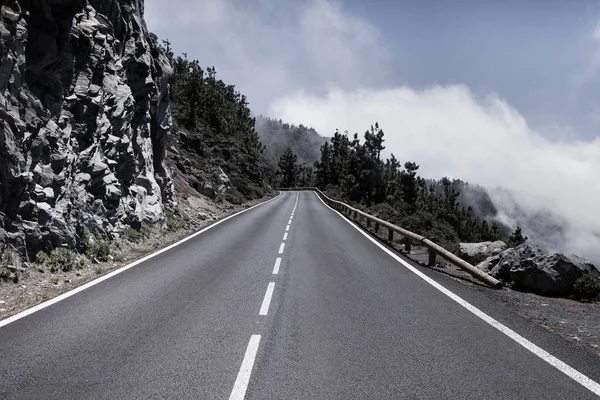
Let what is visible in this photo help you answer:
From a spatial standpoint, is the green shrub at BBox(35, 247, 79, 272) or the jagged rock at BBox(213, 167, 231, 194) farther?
the jagged rock at BBox(213, 167, 231, 194)

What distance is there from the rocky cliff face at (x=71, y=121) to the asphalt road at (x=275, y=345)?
2.74m

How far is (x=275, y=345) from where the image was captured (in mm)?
5109

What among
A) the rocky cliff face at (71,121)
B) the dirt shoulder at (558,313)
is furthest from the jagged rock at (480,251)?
the rocky cliff face at (71,121)

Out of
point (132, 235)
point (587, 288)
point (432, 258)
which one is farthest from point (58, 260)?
point (587, 288)

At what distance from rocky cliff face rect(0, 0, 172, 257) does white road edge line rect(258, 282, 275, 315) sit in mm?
5440

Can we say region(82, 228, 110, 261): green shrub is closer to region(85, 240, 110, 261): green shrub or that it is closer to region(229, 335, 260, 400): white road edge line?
region(85, 240, 110, 261): green shrub

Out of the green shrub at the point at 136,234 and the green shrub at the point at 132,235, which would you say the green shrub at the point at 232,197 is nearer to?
the green shrub at the point at 136,234

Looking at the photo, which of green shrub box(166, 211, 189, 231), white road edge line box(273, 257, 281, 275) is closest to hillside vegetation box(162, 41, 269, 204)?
green shrub box(166, 211, 189, 231)

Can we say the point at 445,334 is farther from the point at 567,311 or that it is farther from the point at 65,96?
the point at 65,96

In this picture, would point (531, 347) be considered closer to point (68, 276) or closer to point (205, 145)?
point (68, 276)

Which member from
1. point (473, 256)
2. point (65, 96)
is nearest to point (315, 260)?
point (473, 256)

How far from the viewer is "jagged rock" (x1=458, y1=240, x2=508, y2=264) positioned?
11811 millimetres

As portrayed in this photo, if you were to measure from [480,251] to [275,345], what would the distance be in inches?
362

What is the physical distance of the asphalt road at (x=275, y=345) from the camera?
13.1ft
